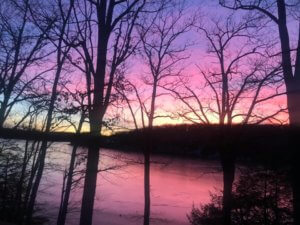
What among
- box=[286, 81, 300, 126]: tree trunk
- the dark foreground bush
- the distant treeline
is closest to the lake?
the distant treeline

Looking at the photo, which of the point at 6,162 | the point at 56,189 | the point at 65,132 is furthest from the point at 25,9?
the point at 56,189

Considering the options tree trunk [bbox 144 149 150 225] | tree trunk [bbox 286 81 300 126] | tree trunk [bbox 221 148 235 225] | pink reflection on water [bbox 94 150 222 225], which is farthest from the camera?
pink reflection on water [bbox 94 150 222 225]

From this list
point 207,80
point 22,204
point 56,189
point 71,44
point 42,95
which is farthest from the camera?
point 56,189

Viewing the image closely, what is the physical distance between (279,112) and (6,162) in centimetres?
1812

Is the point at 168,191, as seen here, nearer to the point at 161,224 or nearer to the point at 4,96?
the point at 161,224

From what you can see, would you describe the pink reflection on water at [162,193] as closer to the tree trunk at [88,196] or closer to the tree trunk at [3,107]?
the tree trunk at [3,107]

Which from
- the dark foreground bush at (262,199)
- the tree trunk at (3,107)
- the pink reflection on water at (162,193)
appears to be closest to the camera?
the tree trunk at (3,107)

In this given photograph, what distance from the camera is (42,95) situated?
20.0m

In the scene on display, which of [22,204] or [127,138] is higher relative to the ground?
[127,138]

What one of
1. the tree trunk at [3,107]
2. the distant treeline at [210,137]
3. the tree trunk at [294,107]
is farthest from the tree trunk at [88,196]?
the tree trunk at [294,107]

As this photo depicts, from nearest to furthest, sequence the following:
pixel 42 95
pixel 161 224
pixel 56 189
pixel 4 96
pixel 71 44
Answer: pixel 71 44 < pixel 4 96 < pixel 42 95 < pixel 161 224 < pixel 56 189

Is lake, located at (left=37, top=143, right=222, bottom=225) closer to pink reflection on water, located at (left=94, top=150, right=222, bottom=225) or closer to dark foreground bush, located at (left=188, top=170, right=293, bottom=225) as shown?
pink reflection on water, located at (left=94, top=150, right=222, bottom=225)

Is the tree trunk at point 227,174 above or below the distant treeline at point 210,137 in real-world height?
below

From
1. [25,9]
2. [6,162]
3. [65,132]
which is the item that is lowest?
[6,162]
